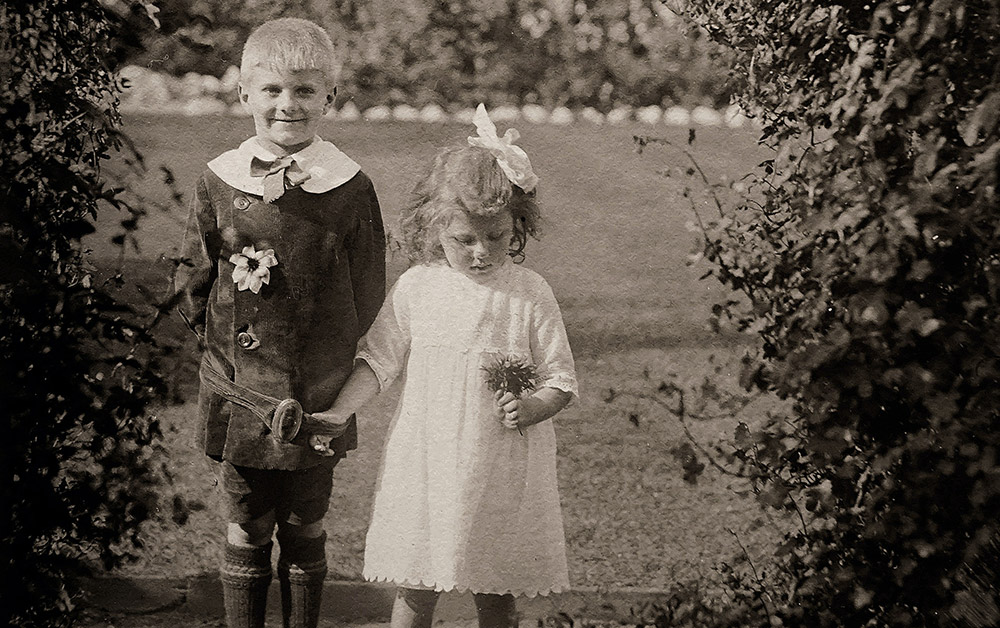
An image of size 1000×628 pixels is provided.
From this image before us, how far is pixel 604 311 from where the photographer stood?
13.9ft

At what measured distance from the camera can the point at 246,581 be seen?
13.0ft

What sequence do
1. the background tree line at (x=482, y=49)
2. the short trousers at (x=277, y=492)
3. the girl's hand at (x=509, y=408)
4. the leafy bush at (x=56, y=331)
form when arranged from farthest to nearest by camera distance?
the background tree line at (x=482, y=49) < the short trousers at (x=277, y=492) < the girl's hand at (x=509, y=408) < the leafy bush at (x=56, y=331)

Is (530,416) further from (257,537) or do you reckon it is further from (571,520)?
(257,537)

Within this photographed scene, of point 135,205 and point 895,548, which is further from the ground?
point 135,205

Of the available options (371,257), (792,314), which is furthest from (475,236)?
(792,314)

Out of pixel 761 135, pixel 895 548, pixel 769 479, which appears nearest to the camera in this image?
Result: pixel 895 548

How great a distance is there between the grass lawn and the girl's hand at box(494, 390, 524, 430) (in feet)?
1.34

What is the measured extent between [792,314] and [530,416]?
0.88 metres

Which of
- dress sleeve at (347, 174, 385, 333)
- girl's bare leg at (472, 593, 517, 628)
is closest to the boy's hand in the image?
dress sleeve at (347, 174, 385, 333)

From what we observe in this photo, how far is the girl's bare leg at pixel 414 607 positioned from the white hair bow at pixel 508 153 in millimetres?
1375

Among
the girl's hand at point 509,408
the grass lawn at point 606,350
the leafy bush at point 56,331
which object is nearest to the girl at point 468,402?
the girl's hand at point 509,408

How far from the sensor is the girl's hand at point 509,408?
12.6ft

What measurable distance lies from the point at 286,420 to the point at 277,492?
0.89 ft

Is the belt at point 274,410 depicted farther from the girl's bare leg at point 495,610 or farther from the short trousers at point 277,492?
the girl's bare leg at point 495,610
